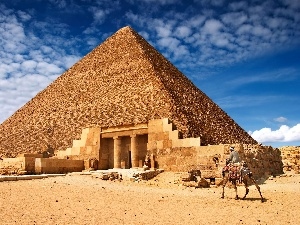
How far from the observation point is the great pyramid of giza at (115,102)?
94.9ft

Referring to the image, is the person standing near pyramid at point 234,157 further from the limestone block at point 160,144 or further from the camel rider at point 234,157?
the limestone block at point 160,144

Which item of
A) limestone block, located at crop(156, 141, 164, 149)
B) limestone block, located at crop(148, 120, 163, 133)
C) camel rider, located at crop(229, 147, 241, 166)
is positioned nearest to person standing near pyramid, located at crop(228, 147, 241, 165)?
camel rider, located at crop(229, 147, 241, 166)

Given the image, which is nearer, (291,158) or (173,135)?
(173,135)

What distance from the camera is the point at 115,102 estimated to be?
3225 centimetres

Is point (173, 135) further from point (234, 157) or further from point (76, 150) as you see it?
point (234, 157)

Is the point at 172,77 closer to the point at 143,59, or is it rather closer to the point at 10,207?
the point at 143,59

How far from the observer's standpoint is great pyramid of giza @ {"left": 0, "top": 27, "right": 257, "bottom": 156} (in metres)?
28.9

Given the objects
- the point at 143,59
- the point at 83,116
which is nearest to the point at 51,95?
the point at 83,116

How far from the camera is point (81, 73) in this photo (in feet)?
139

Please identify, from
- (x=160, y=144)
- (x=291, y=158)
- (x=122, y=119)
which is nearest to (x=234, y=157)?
(x=160, y=144)

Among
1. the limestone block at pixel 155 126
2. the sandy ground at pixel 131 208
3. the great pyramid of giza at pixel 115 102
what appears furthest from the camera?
the great pyramid of giza at pixel 115 102

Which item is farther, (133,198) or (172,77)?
(172,77)

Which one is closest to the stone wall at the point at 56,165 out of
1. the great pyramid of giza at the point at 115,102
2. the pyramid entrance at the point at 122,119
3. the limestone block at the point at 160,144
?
the pyramid entrance at the point at 122,119

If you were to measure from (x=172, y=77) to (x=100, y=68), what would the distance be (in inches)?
372
